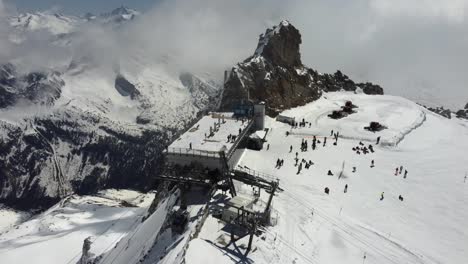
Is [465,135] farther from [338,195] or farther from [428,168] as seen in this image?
[338,195]

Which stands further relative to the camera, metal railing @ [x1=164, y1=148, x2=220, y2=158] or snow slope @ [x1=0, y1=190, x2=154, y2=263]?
snow slope @ [x1=0, y1=190, x2=154, y2=263]

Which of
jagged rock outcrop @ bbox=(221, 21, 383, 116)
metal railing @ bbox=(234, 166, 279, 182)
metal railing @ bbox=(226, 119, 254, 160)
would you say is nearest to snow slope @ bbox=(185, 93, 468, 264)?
metal railing @ bbox=(234, 166, 279, 182)

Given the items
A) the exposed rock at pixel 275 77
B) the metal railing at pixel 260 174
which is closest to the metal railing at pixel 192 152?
the metal railing at pixel 260 174

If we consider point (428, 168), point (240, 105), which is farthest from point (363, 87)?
point (428, 168)

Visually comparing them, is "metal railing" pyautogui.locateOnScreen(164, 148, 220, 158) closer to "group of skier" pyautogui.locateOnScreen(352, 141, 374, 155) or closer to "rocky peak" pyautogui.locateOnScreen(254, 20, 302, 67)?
"group of skier" pyautogui.locateOnScreen(352, 141, 374, 155)

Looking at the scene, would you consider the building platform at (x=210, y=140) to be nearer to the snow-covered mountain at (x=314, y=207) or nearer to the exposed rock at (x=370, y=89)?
the snow-covered mountain at (x=314, y=207)

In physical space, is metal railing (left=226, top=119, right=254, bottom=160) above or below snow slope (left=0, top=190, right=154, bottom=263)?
above

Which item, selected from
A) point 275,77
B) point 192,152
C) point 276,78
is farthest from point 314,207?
point 275,77
